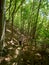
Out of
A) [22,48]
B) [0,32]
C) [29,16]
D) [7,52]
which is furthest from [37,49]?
[29,16]

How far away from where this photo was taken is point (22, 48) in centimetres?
570

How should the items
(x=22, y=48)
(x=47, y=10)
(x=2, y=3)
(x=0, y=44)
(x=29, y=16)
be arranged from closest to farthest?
(x=2, y=3)
(x=0, y=44)
(x=22, y=48)
(x=47, y=10)
(x=29, y=16)

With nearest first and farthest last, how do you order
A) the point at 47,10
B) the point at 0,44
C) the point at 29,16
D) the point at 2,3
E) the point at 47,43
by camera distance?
the point at 2,3 → the point at 0,44 → the point at 47,43 → the point at 47,10 → the point at 29,16

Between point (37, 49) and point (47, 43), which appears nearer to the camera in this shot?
point (37, 49)

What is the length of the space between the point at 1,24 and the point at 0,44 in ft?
1.93

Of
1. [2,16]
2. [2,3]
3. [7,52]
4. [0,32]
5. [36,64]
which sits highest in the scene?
[2,3]

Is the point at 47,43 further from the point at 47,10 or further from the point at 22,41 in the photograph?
the point at 47,10

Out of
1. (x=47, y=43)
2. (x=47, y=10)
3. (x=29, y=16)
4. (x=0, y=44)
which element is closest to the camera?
(x=0, y=44)

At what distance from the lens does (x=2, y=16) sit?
4934 mm

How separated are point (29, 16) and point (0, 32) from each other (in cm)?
477

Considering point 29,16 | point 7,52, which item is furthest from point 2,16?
point 29,16

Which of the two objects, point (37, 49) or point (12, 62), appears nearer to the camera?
point (12, 62)

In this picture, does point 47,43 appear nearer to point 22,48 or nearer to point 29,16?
point 22,48

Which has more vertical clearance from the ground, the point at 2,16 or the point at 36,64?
the point at 2,16
